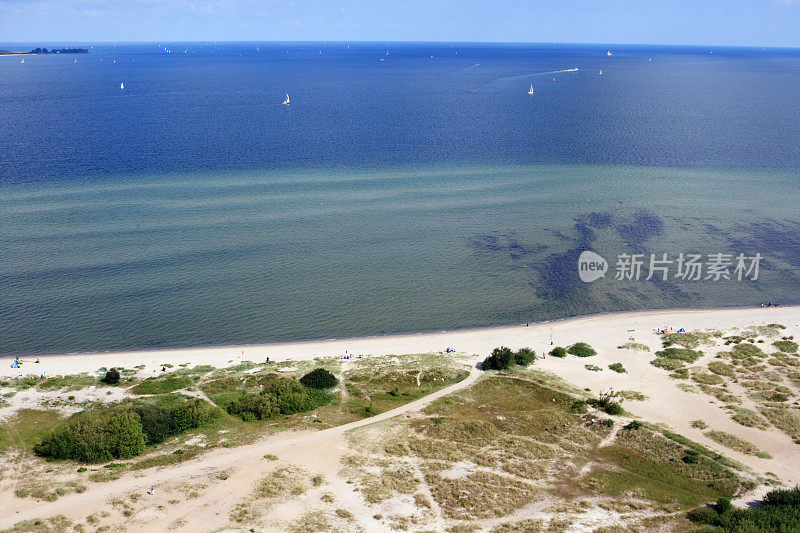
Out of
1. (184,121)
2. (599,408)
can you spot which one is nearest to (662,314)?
(599,408)

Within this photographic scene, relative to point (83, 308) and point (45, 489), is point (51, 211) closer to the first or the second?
point (83, 308)

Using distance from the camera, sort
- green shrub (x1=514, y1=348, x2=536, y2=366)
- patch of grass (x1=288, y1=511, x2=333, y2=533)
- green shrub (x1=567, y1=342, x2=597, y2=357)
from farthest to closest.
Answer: green shrub (x1=567, y1=342, x2=597, y2=357) < green shrub (x1=514, y1=348, x2=536, y2=366) < patch of grass (x1=288, y1=511, x2=333, y2=533)

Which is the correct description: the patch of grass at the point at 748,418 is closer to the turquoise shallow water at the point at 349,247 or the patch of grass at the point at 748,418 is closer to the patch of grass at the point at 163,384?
the turquoise shallow water at the point at 349,247

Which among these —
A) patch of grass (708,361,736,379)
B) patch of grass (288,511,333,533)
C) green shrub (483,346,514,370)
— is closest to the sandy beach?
patch of grass (288,511,333,533)

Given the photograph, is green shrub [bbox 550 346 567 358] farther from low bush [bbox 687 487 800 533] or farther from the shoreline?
low bush [bbox 687 487 800 533]

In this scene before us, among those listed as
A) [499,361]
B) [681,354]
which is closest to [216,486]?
[499,361]

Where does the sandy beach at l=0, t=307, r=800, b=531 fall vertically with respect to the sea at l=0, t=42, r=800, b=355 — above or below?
below

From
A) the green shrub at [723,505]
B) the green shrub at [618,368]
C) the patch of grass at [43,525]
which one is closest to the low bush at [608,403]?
the green shrub at [618,368]
